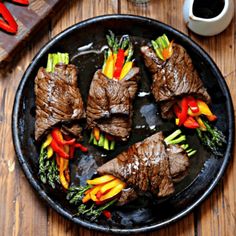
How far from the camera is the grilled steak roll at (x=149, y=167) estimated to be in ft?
9.60

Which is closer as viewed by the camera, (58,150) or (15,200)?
(58,150)

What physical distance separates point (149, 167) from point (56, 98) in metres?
0.58

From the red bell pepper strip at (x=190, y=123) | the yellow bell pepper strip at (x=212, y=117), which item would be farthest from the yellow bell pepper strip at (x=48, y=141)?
the yellow bell pepper strip at (x=212, y=117)

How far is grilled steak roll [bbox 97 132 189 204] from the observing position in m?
2.93

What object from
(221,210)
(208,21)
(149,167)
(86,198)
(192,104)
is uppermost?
(208,21)

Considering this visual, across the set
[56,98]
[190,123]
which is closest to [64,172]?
[56,98]

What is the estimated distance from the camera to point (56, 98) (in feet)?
9.75

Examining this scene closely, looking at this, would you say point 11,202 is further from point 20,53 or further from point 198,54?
point 198,54

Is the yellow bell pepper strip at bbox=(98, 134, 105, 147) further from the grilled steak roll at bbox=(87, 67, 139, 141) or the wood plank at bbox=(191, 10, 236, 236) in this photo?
the wood plank at bbox=(191, 10, 236, 236)

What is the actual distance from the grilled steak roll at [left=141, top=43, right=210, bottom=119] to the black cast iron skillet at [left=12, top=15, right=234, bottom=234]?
7cm

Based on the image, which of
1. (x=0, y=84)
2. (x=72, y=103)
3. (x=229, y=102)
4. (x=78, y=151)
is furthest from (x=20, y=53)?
(x=229, y=102)

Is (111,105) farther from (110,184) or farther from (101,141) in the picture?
(110,184)

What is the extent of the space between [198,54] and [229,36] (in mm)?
244

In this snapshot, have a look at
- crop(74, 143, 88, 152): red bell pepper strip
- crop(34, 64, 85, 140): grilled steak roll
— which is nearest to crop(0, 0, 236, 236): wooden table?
crop(34, 64, 85, 140): grilled steak roll
